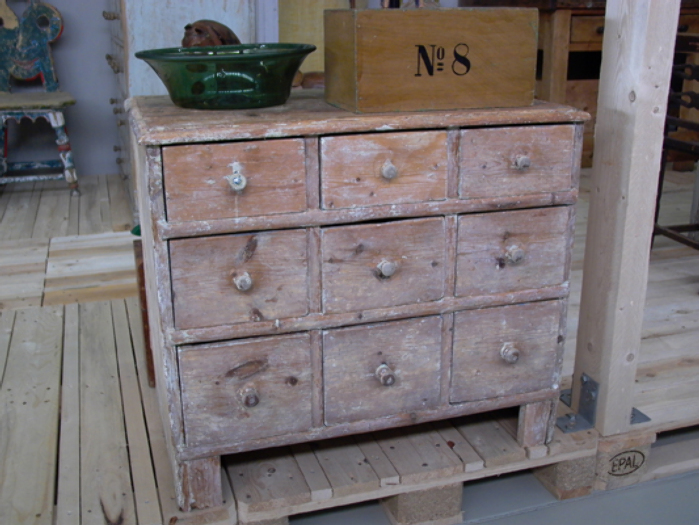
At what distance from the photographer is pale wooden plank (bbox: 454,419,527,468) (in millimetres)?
1975

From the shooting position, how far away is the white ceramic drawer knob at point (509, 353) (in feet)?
6.19

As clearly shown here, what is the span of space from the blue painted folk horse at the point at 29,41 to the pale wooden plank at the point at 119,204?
74cm

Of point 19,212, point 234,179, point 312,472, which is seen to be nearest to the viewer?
point 234,179

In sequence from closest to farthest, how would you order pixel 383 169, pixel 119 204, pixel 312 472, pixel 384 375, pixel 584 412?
pixel 383 169
pixel 384 375
pixel 312 472
pixel 584 412
pixel 119 204

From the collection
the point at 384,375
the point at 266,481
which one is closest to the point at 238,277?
the point at 384,375

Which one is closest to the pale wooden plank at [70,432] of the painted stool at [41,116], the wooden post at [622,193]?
the wooden post at [622,193]

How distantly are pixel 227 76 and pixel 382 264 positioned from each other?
55 cm

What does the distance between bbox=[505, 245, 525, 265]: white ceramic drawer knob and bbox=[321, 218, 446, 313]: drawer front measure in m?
0.16

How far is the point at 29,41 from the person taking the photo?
4.74 metres

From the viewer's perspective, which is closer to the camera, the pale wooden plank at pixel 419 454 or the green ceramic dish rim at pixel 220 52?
the green ceramic dish rim at pixel 220 52

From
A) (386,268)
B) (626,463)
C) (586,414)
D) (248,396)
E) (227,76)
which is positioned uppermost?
(227,76)

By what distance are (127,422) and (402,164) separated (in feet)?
3.61

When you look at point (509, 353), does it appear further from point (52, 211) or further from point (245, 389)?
point (52, 211)

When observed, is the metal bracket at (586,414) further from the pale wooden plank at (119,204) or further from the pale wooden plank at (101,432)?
the pale wooden plank at (119,204)
